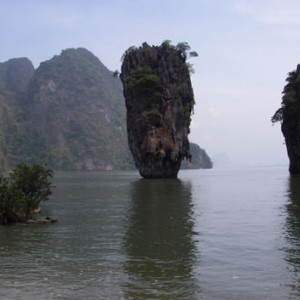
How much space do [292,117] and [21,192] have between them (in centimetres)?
7760

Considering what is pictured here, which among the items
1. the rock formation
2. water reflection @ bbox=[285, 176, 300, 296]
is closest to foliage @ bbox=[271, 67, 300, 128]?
the rock formation

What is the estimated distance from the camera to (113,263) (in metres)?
17.0

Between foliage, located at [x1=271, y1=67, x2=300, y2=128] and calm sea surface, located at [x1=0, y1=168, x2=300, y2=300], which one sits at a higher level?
foliage, located at [x1=271, y1=67, x2=300, y2=128]

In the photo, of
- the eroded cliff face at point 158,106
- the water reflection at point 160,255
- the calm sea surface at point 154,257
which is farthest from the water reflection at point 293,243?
the eroded cliff face at point 158,106

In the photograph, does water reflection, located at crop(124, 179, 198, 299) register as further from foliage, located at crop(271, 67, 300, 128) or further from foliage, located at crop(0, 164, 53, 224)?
foliage, located at crop(271, 67, 300, 128)

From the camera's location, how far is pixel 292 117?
95438 millimetres

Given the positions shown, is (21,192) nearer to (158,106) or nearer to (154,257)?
(154,257)

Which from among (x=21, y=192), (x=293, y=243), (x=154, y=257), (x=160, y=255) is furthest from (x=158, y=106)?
(x=154, y=257)

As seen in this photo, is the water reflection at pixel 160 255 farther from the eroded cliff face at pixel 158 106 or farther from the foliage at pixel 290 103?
the foliage at pixel 290 103

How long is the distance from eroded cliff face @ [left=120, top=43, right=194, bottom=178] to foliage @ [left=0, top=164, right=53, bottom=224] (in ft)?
191

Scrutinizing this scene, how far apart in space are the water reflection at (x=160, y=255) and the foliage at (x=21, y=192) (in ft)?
22.1

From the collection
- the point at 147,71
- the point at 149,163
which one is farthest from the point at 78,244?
the point at 147,71

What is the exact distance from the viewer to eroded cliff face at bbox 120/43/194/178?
90.6m

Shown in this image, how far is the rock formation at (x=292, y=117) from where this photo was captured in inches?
3725
